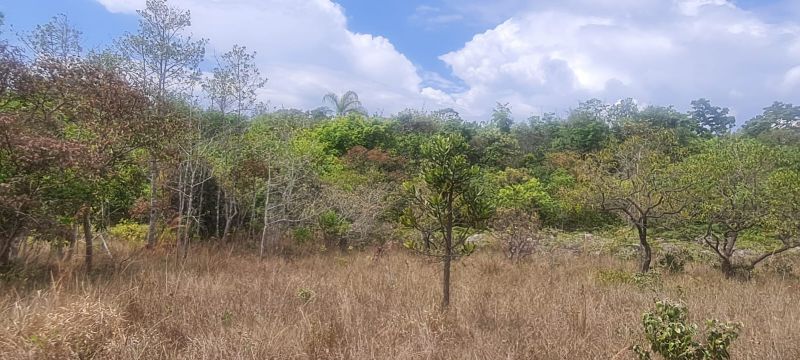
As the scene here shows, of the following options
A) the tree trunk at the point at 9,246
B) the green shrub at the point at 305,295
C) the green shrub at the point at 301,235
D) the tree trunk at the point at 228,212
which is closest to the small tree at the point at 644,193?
the green shrub at the point at 305,295

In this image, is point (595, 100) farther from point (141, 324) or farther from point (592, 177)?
point (141, 324)

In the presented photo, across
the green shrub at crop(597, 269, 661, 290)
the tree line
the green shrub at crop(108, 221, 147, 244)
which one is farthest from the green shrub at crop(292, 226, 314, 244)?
the green shrub at crop(597, 269, 661, 290)

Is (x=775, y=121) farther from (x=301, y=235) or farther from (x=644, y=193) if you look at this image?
(x=301, y=235)

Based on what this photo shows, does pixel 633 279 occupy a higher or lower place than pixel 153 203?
lower

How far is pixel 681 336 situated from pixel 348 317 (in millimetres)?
2841

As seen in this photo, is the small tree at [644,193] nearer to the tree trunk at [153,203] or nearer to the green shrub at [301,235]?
the green shrub at [301,235]

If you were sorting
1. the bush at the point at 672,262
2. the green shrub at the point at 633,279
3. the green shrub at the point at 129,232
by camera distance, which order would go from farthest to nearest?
the green shrub at the point at 129,232
the bush at the point at 672,262
the green shrub at the point at 633,279

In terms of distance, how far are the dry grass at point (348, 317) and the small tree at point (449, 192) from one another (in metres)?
0.89

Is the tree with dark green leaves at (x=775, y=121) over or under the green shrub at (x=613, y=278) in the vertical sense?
over

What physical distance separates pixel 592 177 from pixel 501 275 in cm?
314

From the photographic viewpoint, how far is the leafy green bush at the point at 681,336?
2.43 meters

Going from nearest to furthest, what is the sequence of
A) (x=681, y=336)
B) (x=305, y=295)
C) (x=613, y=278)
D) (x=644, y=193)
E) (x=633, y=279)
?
(x=681, y=336) → (x=305, y=295) → (x=633, y=279) → (x=613, y=278) → (x=644, y=193)

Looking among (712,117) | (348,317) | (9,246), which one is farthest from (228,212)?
(712,117)

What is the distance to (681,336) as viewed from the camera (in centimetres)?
246
